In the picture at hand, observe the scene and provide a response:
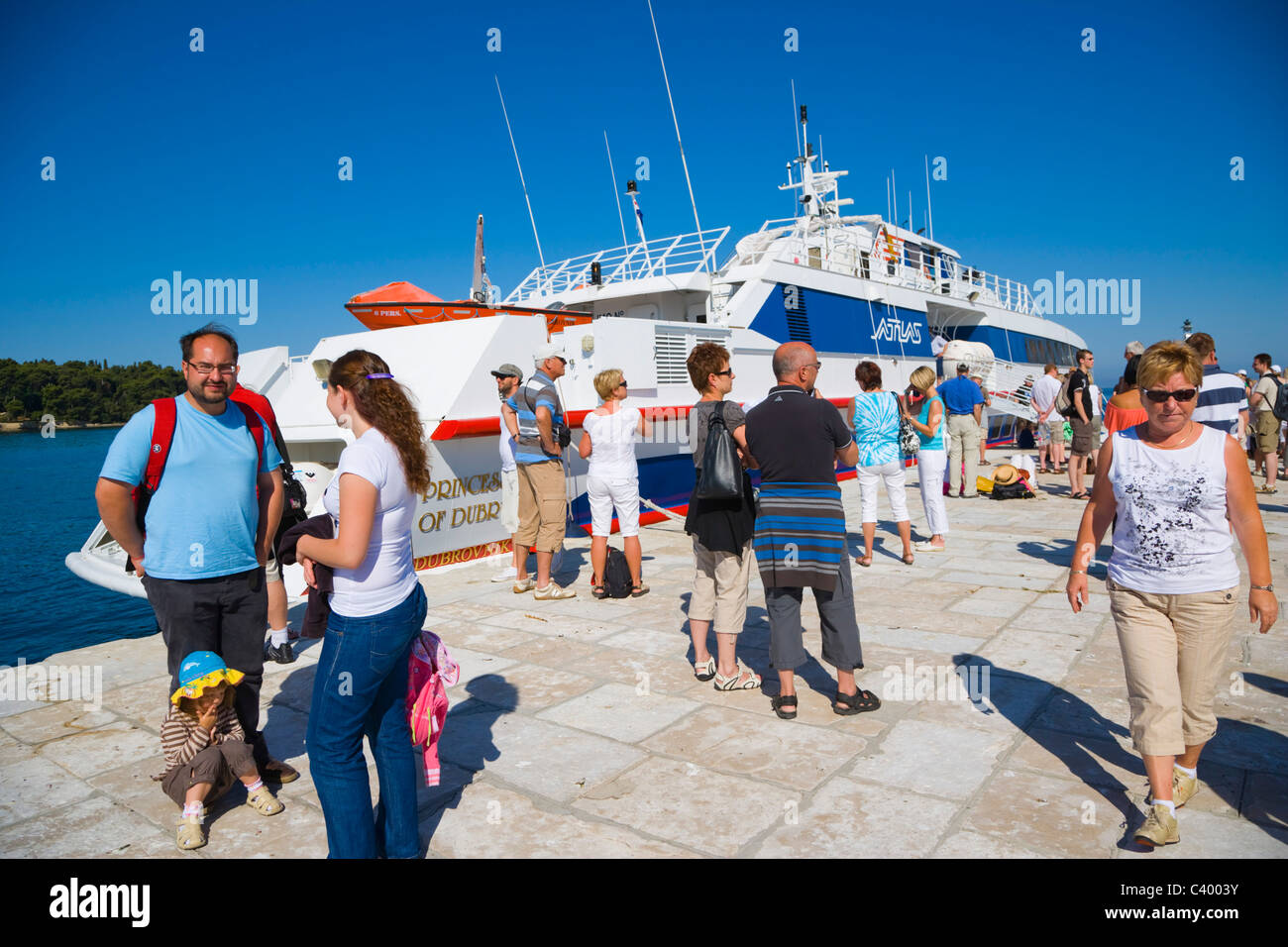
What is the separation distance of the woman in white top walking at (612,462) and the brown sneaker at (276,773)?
2893mm

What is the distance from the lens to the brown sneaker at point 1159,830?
2.50 m

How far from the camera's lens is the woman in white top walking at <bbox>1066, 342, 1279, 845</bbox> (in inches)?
101

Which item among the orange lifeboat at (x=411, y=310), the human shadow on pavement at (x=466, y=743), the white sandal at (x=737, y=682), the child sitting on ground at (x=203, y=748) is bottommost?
the human shadow on pavement at (x=466, y=743)

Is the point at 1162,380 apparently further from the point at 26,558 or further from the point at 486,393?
the point at 26,558

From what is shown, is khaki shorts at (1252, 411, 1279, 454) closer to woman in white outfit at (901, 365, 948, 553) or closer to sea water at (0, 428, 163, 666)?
woman in white outfit at (901, 365, 948, 553)

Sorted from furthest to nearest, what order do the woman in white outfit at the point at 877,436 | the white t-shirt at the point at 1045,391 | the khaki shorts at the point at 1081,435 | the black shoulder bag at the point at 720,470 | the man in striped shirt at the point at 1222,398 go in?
the white t-shirt at the point at 1045,391
the khaki shorts at the point at 1081,435
the woman in white outfit at the point at 877,436
the man in striped shirt at the point at 1222,398
the black shoulder bag at the point at 720,470

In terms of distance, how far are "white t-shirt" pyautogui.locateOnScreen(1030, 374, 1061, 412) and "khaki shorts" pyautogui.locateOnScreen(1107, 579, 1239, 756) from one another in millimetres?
10854

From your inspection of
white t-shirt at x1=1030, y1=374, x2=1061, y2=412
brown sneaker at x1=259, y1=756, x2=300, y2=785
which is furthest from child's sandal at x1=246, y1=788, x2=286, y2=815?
white t-shirt at x1=1030, y1=374, x2=1061, y2=412

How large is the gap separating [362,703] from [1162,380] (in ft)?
9.27

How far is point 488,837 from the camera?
2.74m

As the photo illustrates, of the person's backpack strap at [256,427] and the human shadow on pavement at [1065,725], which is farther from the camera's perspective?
the person's backpack strap at [256,427]

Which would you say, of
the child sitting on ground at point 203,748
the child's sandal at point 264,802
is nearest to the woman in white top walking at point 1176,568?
the child's sandal at point 264,802

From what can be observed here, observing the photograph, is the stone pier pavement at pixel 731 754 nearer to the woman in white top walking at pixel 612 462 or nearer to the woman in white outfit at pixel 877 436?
the woman in white top walking at pixel 612 462
